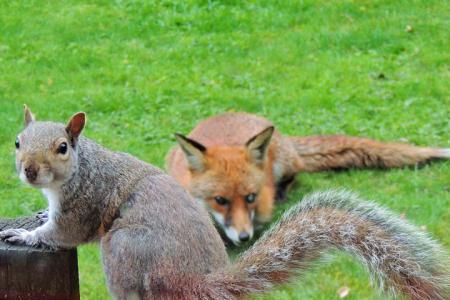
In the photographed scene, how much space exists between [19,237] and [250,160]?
213 centimetres

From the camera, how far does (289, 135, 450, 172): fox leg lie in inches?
245

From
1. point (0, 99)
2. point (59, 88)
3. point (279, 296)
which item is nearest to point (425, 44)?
point (59, 88)

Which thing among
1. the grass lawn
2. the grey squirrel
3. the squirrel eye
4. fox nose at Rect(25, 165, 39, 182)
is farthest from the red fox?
fox nose at Rect(25, 165, 39, 182)

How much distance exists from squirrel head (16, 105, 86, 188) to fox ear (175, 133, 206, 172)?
1.74 metres

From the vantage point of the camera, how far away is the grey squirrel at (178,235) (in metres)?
3.20

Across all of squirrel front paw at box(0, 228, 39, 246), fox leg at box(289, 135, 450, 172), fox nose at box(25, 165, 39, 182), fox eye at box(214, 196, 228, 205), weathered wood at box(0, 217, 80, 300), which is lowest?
fox leg at box(289, 135, 450, 172)

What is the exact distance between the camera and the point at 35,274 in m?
3.47

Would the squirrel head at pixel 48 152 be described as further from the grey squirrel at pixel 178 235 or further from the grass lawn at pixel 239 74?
the grass lawn at pixel 239 74

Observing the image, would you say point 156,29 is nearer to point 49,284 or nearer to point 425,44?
point 425,44

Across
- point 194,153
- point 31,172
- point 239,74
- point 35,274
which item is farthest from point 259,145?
point 239,74

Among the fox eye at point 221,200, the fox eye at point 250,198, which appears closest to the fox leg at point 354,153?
→ the fox eye at point 250,198

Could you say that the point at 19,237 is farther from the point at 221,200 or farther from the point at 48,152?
the point at 221,200

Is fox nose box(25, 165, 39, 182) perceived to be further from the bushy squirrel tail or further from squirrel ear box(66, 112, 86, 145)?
the bushy squirrel tail

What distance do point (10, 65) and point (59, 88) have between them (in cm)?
81
